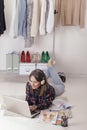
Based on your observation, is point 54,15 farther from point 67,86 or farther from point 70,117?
point 70,117

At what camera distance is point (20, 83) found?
4027 millimetres

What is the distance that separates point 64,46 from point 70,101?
1216 millimetres

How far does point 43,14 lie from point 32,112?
157cm

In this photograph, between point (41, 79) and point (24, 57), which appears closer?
point (41, 79)

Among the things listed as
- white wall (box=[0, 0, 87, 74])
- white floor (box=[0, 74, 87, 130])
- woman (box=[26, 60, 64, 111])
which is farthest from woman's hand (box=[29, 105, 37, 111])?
white wall (box=[0, 0, 87, 74])

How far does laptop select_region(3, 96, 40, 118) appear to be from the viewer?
2783mm

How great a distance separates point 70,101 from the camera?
3.37 m

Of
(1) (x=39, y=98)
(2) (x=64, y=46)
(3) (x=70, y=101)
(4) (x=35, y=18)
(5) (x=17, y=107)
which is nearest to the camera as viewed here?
(5) (x=17, y=107)

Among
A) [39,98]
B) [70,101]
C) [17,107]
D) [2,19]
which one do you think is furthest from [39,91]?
[2,19]

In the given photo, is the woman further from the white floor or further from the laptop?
the white floor

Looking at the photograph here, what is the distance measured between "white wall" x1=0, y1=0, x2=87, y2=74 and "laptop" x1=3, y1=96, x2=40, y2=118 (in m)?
1.58

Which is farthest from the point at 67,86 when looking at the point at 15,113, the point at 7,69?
the point at 15,113

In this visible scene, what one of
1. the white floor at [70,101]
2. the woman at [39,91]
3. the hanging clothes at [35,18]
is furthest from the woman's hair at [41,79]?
the hanging clothes at [35,18]

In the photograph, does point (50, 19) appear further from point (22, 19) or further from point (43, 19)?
point (22, 19)
